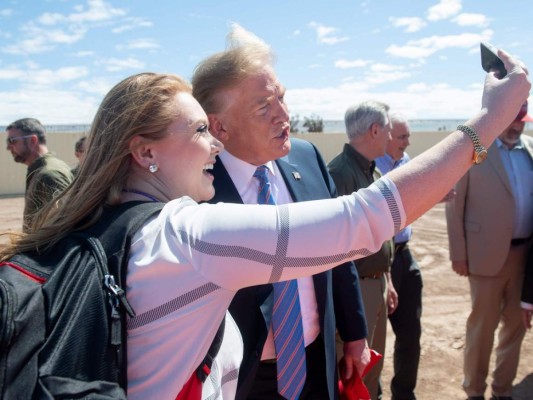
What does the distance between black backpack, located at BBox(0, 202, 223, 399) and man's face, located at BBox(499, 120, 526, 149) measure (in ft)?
12.6

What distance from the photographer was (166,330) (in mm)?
1091

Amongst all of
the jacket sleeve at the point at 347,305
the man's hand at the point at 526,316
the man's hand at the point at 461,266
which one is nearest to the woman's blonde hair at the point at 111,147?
the jacket sleeve at the point at 347,305

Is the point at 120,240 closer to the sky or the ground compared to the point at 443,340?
closer to the sky

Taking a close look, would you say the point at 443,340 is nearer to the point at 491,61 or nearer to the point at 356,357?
the point at 356,357

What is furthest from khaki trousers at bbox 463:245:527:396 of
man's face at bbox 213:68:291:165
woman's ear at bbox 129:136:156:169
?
woman's ear at bbox 129:136:156:169

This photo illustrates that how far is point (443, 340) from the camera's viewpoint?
17.0ft

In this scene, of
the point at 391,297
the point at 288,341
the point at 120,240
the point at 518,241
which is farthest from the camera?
the point at 518,241

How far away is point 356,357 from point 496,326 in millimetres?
2279

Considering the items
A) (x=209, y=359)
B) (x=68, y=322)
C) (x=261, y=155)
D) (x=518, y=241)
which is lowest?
(x=518, y=241)

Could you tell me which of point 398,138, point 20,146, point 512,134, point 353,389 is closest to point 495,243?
point 512,134

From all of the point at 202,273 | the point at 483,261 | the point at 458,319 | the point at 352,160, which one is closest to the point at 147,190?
the point at 202,273

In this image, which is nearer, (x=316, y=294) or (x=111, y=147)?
(x=111, y=147)

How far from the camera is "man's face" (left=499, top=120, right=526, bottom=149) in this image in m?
4.11

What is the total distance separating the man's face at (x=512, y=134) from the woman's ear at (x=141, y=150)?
3.65m
